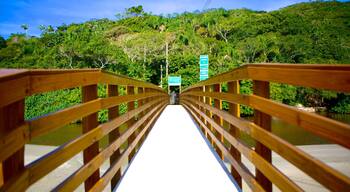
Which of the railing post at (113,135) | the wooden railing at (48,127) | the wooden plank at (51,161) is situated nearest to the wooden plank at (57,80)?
the wooden railing at (48,127)

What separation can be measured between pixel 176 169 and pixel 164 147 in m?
1.69

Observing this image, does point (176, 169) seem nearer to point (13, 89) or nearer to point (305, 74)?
point (305, 74)

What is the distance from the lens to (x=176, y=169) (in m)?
4.92

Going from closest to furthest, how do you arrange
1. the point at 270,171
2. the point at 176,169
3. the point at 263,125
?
the point at 270,171 < the point at 263,125 < the point at 176,169

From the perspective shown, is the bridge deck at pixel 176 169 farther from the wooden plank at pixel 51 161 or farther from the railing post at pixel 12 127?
the railing post at pixel 12 127

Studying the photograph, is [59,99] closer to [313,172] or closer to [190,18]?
[313,172]

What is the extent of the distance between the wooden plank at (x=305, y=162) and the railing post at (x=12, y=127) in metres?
1.43

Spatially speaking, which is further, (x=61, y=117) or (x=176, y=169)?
(x=176, y=169)

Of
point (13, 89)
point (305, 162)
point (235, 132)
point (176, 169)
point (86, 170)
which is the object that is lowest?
point (176, 169)

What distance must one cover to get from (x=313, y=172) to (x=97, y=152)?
79.1 inches

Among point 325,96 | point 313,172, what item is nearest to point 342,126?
point 313,172

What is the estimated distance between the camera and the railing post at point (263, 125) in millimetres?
3113

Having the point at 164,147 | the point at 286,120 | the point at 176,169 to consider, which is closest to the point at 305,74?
the point at 286,120

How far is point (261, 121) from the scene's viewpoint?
323 cm
